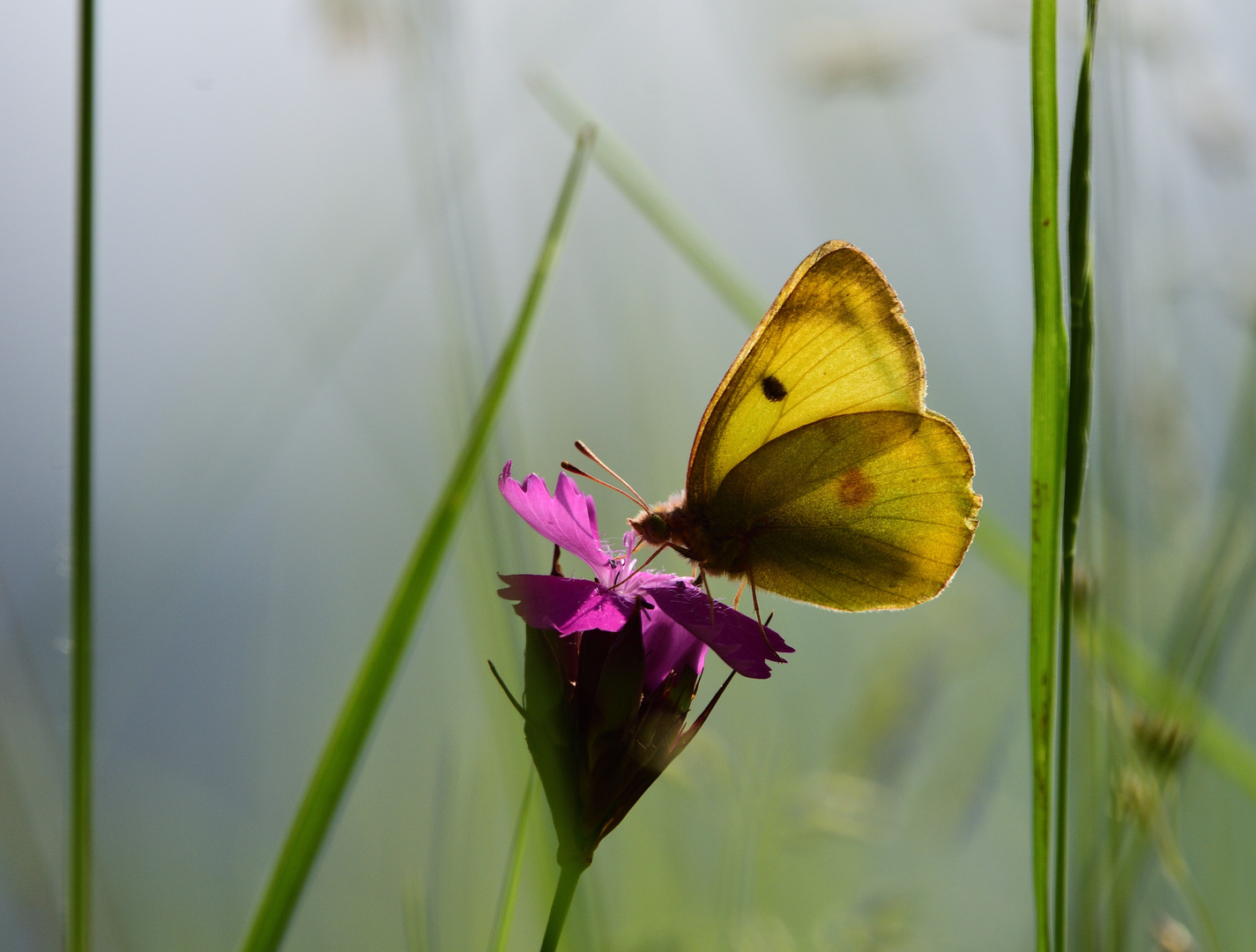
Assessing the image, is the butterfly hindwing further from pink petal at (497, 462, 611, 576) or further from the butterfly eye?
pink petal at (497, 462, 611, 576)

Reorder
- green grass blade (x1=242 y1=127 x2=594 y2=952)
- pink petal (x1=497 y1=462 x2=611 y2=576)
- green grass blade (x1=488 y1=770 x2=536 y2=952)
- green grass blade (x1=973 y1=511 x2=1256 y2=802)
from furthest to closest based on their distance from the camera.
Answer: green grass blade (x1=973 y1=511 x2=1256 y2=802) → pink petal (x1=497 y1=462 x2=611 y2=576) → green grass blade (x1=488 y1=770 x2=536 y2=952) → green grass blade (x1=242 y1=127 x2=594 y2=952)

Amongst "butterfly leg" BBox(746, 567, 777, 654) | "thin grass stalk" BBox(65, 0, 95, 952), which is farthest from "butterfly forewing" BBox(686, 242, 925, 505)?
"thin grass stalk" BBox(65, 0, 95, 952)

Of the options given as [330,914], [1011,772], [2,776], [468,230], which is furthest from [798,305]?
[1011,772]

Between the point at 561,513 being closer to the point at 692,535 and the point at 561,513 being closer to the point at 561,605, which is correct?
the point at 561,605

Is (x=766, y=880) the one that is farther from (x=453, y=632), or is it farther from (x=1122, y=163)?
(x=1122, y=163)

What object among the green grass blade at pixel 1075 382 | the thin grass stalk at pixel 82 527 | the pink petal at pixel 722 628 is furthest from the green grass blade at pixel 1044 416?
the thin grass stalk at pixel 82 527

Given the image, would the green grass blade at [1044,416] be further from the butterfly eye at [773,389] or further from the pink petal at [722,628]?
the butterfly eye at [773,389]
